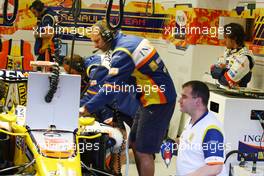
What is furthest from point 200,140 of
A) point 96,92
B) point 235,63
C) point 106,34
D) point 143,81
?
point 235,63

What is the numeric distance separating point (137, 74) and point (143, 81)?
0.08 meters

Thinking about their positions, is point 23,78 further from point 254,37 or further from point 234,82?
point 254,37

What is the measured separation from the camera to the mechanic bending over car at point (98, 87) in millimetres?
3887

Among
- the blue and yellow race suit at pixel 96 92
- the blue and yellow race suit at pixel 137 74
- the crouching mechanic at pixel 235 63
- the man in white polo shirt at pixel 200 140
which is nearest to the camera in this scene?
the man in white polo shirt at pixel 200 140

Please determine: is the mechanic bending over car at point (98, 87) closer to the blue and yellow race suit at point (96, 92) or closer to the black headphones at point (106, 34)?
the blue and yellow race suit at point (96, 92)

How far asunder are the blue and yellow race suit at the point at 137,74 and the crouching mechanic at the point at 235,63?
113 cm

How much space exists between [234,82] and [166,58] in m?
2.02

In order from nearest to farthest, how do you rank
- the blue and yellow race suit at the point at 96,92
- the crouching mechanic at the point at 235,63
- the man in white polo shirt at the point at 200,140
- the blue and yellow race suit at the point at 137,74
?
the man in white polo shirt at the point at 200,140
the blue and yellow race suit at the point at 137,74
the blue and yellow race suit at the point at 96,92
the crouching mechanic at the point at 235,63

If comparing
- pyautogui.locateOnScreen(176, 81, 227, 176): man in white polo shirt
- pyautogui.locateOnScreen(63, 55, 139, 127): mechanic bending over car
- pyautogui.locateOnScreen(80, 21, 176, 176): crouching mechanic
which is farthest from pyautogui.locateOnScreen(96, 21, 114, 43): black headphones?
pyautogui.locateOnScreen(176, 81, 227, 176): man in white polo shirt

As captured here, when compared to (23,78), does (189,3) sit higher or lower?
higher

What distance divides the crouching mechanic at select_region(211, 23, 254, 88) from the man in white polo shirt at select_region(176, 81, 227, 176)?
6.05 ft

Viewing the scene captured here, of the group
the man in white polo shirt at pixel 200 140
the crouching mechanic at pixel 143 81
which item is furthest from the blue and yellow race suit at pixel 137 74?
the man in white polo shirt at pixel 200 140

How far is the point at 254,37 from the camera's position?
16.4 feet

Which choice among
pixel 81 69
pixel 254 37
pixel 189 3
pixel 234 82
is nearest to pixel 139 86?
pixel 81 69
